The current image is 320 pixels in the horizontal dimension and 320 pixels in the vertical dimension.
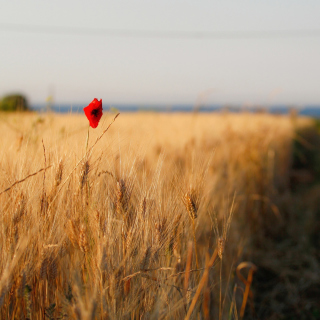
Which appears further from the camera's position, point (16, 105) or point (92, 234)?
point (16, 105)

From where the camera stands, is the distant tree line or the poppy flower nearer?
the poppy flower

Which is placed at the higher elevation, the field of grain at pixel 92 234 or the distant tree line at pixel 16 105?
the distant tree line at pixel 16 105

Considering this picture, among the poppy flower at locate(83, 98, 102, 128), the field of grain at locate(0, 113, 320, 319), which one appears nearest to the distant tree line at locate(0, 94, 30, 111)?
the field of grain at locate(0, 113, 320, 319)

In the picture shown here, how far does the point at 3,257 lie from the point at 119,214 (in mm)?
299

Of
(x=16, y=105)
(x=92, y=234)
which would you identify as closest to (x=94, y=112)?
(x=92, y=234)

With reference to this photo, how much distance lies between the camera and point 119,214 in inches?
34.9

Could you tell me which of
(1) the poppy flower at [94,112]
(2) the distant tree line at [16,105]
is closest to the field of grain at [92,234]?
(1) the poppy flower at [94,112]

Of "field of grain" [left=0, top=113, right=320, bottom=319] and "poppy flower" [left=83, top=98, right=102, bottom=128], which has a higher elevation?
"poppy flower" [left=83, top=98, right=102, bottom=128]

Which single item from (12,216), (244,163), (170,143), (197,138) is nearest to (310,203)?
(244,163)

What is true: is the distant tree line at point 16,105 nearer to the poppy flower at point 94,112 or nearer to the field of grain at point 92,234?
the field of grain at point 92,234

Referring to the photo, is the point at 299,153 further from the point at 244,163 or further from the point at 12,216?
the point at 12,216

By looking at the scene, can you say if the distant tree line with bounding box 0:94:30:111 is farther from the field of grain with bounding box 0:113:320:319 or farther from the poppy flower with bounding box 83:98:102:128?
the poppy flower with bounding box 83:98:102:128

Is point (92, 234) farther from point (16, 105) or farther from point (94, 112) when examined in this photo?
point (16, 105)

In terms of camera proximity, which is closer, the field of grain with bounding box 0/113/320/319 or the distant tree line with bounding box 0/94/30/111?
the field of grain with bounding box 0/113/320/319
